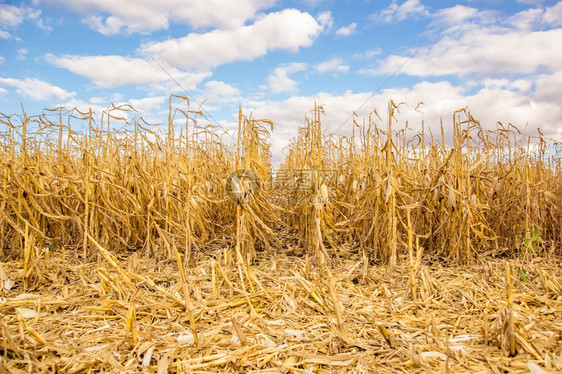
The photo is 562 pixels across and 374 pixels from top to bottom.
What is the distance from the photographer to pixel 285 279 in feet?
9.24

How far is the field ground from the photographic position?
5.48 feet

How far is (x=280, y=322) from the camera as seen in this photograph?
2082 mm

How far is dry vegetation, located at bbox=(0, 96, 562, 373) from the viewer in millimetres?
1735

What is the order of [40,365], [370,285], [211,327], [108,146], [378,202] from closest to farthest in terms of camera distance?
1. [40,365]
2. [211,327]
3. [370,285]
4. [378,202]
5. [108,146]

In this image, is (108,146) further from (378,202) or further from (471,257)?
(471,257)

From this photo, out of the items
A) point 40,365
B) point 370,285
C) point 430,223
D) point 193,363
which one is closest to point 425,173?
point 430,223

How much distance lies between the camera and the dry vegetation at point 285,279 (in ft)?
5.69

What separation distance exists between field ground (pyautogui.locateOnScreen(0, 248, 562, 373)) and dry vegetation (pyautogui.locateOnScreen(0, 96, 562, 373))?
0.4 inches

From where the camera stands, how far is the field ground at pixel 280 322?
1.67 metres

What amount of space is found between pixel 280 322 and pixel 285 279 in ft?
2.42

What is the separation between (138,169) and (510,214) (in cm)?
436

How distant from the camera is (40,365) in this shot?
1.63 meters

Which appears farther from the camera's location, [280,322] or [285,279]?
[285,279]

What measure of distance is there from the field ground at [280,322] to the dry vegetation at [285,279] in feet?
0.03
